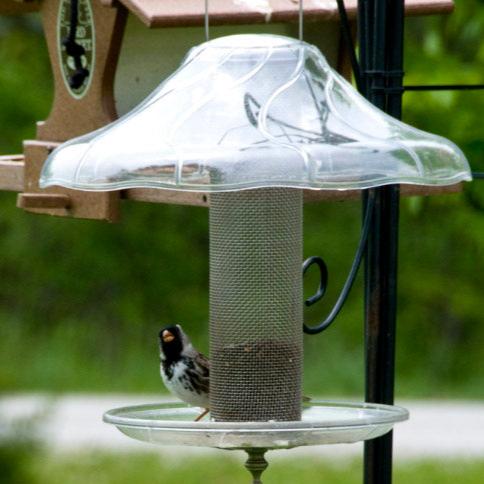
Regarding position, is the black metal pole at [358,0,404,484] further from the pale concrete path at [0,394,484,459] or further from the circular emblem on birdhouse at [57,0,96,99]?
the pale concrete path at [0,394,484,459]

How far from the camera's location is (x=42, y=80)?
10.2m

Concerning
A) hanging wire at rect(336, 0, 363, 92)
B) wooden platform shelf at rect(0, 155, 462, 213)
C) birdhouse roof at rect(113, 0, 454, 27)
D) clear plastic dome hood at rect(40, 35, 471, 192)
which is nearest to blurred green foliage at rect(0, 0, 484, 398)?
wooden platform shelf at rect(0, 155, 462, 213)

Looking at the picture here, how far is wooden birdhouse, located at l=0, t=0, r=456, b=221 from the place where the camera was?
14.0 feet

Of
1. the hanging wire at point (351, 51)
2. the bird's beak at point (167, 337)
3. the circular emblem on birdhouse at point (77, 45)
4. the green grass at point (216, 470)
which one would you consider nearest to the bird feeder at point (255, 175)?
the hanging wire at point (351, 51)

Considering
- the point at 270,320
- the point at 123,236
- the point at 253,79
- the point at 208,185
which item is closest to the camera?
the point at 208,185

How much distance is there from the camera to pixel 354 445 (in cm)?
966

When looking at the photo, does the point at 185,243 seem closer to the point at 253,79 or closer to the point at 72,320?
the point at 72,320

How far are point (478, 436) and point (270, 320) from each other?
6.84 metres

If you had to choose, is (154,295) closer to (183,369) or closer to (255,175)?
(183,369)

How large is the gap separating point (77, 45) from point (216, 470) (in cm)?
461

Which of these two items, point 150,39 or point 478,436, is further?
point 478,436

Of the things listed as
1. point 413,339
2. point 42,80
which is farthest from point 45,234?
point 413,339

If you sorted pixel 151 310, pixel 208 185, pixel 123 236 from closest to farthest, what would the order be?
pixel 208 185, pixel 123 236, pixel 151 310

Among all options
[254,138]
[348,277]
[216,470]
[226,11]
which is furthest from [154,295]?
[254,138]
